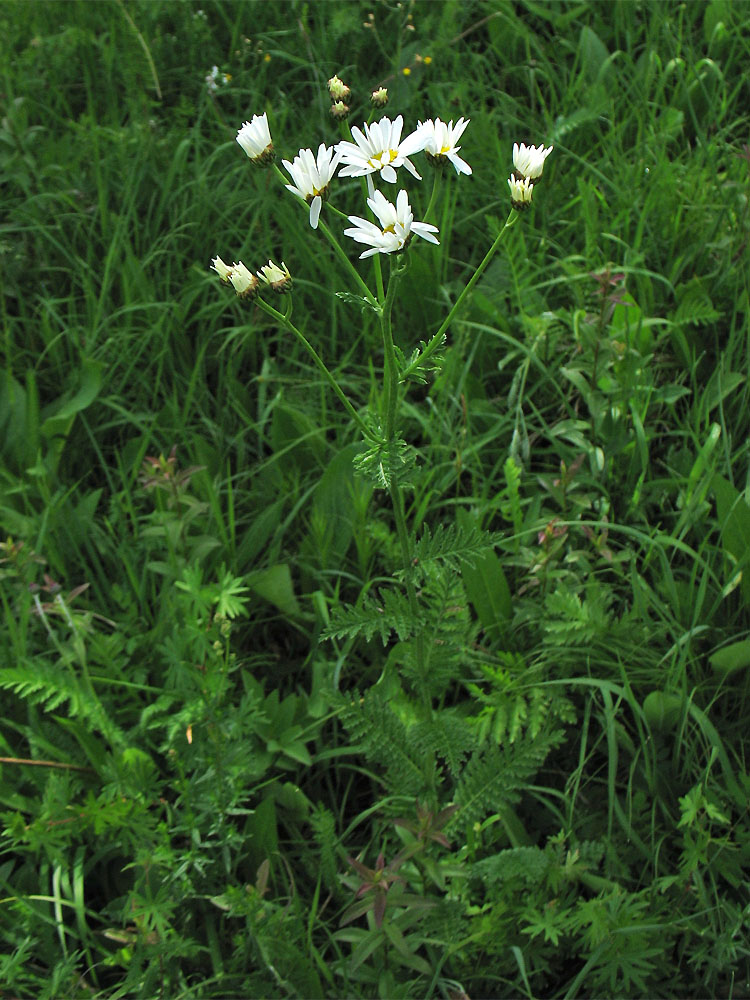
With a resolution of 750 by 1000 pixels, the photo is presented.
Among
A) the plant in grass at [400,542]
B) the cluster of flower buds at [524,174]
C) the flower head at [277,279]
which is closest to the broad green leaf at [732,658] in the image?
the plant in grass at [400,542]

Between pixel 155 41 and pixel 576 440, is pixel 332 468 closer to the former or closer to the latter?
pixel 576 440

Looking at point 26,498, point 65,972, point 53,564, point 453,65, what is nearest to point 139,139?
point 453,65

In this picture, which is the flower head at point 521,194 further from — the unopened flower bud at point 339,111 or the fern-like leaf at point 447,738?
the fern-like leaf at point 447,738

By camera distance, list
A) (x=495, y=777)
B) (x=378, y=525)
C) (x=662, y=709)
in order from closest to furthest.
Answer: (x=495, y=777), (x=662, y=709), (x=378, y=525)

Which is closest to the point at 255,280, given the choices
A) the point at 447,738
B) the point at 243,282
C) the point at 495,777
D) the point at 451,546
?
the point at 243,282

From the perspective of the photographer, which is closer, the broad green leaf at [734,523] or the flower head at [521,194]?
the flower head at [521,194]

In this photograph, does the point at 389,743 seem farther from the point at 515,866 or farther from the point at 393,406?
the point at 393,406
